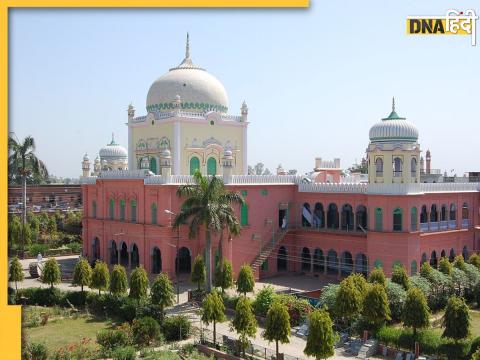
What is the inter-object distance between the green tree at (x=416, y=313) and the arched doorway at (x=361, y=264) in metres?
10.2

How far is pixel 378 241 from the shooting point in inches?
1074

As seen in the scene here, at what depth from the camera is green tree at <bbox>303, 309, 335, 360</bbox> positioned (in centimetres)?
1599

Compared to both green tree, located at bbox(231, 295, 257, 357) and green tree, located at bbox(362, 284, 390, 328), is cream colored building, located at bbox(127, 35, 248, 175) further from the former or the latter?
green tree, located at bbox(231, 295, 257, 357)

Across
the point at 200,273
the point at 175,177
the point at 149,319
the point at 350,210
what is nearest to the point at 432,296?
the point at 350,210

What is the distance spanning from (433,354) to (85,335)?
40.4ft

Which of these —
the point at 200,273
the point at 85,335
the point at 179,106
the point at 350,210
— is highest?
the point at 179,106

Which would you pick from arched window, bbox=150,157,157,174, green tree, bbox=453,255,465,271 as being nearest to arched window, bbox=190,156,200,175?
arched window, bbox=150,157,157,174

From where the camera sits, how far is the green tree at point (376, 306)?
A: 18.9 m

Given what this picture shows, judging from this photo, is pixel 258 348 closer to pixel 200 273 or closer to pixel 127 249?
pixel 200 273

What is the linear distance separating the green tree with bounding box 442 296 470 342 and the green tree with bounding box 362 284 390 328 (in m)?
2.32

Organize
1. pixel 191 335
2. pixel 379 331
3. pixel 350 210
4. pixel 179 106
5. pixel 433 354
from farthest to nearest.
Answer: pixel 179 106, pixel 350 210, pixel 191 335, pixel 379 331, pixel 433 354

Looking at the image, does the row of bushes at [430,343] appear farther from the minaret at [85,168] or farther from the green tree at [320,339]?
the minaret at [85,168]

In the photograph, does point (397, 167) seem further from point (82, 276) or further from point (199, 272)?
point (82, 276)

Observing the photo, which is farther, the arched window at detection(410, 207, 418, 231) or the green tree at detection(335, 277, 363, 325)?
the arched window at detection(410, 207, 418, 231)
